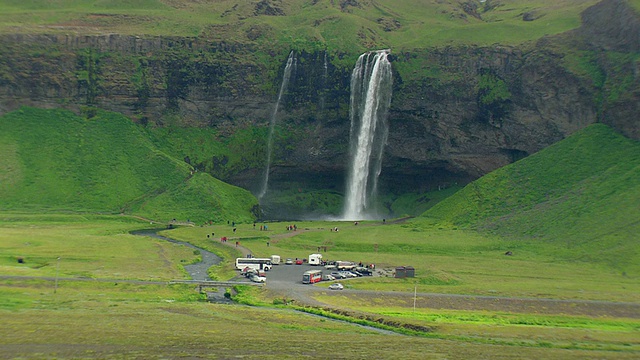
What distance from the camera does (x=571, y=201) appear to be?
106 m

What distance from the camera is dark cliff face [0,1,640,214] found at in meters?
143

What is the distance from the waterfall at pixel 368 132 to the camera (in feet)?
487

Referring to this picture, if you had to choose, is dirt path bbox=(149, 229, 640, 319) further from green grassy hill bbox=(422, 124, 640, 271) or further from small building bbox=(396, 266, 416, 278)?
green grassy hill bbox=(422, 124, 640, 271)

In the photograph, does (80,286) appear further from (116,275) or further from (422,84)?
(422,84)

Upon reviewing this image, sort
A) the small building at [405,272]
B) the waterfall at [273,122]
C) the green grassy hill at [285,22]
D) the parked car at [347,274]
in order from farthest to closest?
the green grassy hill at [285,22] < the waterfall at [273,122] < the small building at [405,272] < the parked car at [347,274]

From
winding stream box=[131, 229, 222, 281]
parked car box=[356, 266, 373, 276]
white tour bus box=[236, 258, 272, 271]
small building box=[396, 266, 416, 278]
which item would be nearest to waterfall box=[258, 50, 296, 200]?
winding stream box=[131, 229, 222, 281]

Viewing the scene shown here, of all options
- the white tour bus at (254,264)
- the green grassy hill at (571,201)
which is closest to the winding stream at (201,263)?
the white tour bus at (254,264)

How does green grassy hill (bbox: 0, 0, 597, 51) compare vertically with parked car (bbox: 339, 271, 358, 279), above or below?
above

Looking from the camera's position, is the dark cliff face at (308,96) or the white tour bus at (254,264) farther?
the dark cliff face at (308,96)

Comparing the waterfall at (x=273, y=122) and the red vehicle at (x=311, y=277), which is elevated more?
the waterfall at (x=273, y=122)

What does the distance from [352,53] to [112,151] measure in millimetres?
49999

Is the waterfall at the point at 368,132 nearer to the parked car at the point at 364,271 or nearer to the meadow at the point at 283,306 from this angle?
the meadow at the point at 283,306

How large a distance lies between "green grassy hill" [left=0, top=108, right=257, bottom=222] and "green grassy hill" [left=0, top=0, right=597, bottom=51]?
2157 cm

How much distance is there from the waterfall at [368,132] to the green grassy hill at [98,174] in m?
20.5
